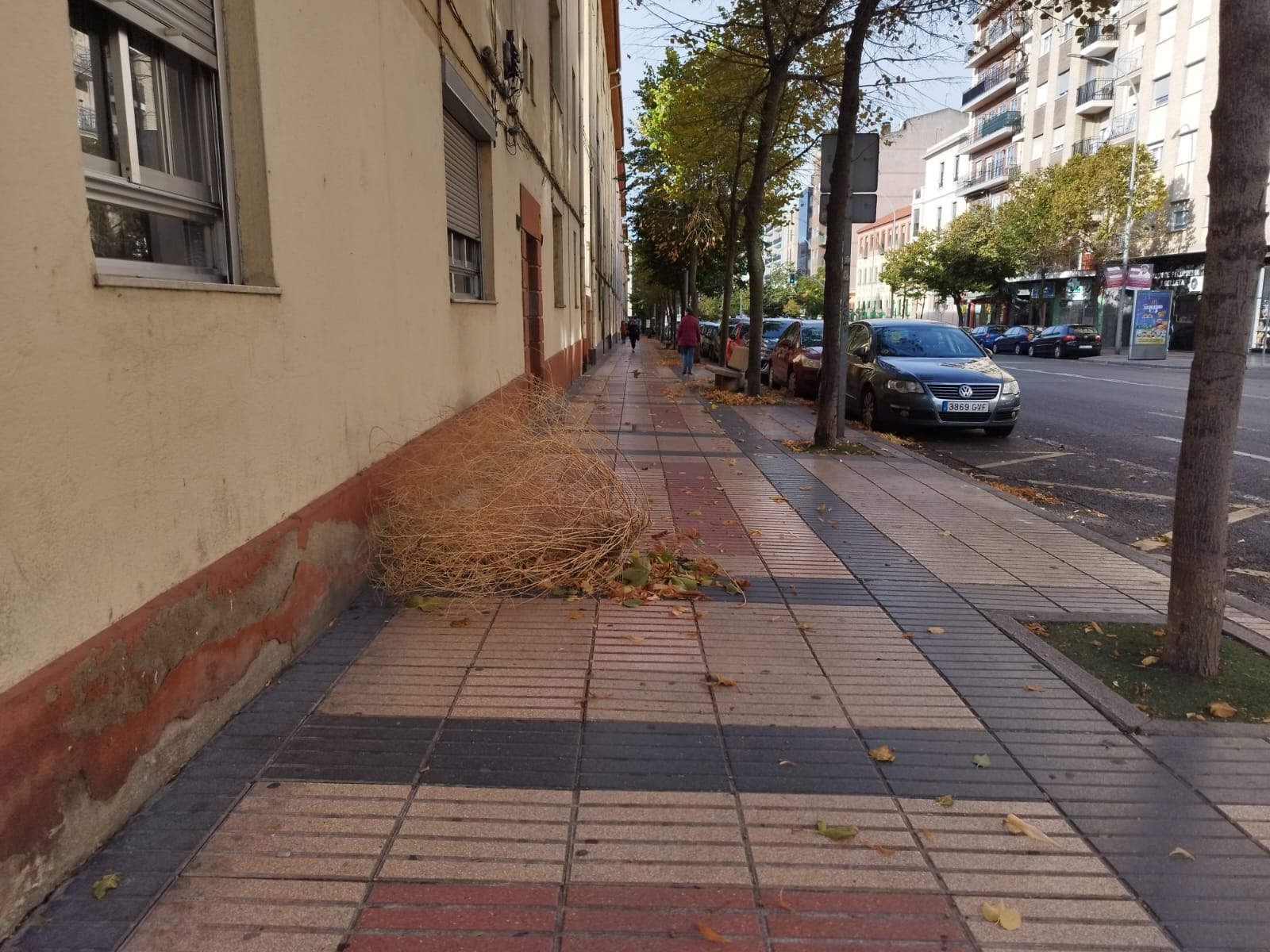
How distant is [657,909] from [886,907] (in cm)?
61

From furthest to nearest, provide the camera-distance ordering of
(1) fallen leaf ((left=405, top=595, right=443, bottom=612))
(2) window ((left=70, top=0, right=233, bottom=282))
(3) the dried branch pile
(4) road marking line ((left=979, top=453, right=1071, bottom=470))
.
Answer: (4) road marking line ((left=979, top=453, right=1071, bottom=470)) < (3) the dried branch pile < (1) fallen leaf ((left=405, top=595, right=443, bottom=612)) < (2) window ((left=70, top=0, right=233, bottom=282))

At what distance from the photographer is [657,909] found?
2.30 m

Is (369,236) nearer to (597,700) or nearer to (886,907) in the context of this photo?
(597,700)

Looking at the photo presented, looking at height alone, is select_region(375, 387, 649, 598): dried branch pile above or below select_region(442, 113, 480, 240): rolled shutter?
below

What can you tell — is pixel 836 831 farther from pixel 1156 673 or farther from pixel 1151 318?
pixel 1151 318

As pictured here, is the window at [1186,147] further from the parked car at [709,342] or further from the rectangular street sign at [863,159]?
the rectangular street sign at [863,159]

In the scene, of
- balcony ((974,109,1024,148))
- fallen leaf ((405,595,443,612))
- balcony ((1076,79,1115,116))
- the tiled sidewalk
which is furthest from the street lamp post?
fallen leaf ((405,595,443,612))

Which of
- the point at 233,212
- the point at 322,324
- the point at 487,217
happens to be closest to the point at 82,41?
the point at 233,212

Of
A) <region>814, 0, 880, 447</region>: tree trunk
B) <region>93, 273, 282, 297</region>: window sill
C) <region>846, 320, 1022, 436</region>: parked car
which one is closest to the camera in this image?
<region>93, 273, 282, 297</region>: window sill

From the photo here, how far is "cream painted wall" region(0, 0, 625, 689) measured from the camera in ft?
7.14

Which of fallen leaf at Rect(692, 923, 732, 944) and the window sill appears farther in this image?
the window sill

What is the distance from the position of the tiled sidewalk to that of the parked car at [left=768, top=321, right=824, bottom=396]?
12200 mm

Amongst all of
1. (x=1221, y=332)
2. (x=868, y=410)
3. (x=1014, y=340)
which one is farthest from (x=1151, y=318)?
(x=1221, y=332)

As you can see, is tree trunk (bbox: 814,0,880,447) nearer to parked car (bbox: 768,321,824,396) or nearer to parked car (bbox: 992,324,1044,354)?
parked car (bbox: 768,321,824,396)
